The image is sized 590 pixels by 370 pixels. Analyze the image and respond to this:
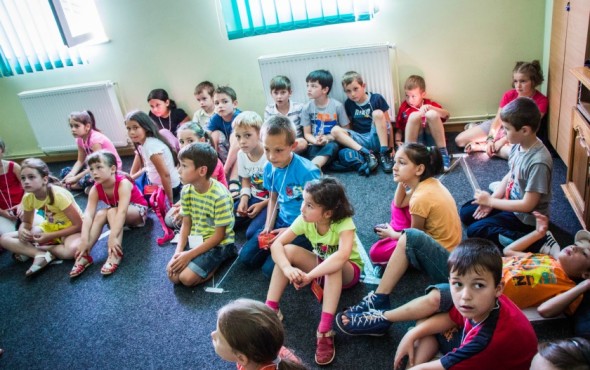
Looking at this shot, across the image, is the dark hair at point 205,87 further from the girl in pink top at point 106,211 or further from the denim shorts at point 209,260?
the denim shorts at point 209,260

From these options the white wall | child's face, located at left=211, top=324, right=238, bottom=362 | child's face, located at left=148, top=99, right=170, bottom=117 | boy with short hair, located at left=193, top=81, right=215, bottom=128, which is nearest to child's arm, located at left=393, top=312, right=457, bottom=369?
child's face, located at left=211, top=324, right=238, bottom=362

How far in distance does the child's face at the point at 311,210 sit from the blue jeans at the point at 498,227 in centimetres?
86

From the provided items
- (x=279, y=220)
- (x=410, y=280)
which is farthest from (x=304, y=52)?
(x=410, y=280)

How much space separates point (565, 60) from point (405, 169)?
1486 mm

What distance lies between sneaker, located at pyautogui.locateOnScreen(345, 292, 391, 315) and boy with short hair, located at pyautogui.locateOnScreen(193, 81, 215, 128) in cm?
236

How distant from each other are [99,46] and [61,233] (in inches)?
81.0

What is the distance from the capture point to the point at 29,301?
8.39ft

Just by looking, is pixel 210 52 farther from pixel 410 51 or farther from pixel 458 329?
pixel 458 329

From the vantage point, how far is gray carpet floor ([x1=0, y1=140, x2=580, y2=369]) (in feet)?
6.43

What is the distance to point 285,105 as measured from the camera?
360cm

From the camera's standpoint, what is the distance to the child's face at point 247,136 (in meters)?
2.68

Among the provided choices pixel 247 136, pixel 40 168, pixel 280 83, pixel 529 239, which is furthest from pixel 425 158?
pixel 40 168

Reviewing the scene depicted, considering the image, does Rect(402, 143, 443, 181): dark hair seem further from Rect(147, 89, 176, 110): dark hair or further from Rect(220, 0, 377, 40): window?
Rect(147, 89, 176, 110): dark hair

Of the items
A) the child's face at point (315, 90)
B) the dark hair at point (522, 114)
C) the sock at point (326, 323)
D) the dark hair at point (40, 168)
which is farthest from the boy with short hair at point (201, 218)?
the dark hair at point (522, 114)
